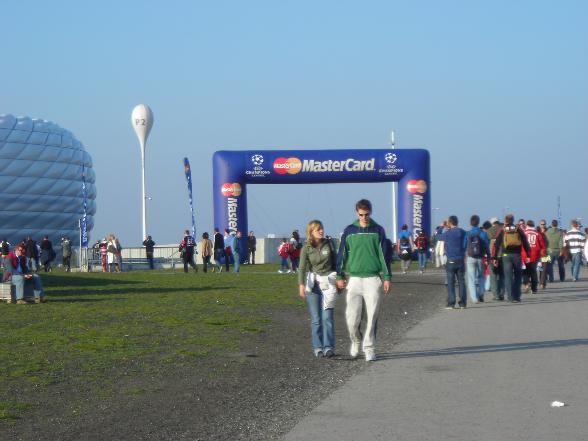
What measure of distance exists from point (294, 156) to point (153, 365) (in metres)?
39.3

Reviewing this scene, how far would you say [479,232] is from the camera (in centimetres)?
2389

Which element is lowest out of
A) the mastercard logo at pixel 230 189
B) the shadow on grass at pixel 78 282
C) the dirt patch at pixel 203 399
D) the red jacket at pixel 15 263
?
the dirt patch at pixel 203 399

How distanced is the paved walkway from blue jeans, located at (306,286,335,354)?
0.66m

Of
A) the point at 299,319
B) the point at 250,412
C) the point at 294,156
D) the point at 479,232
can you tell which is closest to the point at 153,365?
the point at 250,412

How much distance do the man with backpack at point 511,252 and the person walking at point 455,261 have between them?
171cm

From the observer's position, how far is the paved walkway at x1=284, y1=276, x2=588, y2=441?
8.59m

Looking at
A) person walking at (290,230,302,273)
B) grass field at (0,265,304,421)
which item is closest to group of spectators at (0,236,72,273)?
person walking at (290,230,302,273)

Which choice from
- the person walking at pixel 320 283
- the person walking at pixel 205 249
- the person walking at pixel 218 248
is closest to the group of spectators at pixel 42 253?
the person walking at pixel 205 249

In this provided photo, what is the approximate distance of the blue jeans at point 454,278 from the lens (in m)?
22.3

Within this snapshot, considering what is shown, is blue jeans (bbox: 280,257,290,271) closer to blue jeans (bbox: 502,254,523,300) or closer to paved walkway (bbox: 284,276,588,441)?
blue jeans (bbox: 502,254,523,300)

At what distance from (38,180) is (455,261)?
99455 mm

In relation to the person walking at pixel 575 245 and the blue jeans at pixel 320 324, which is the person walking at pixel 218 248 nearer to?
the person walking at pixel 575 245

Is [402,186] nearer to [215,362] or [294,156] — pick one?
[294,156]

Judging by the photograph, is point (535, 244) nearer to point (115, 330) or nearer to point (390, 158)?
point (115, 330)
